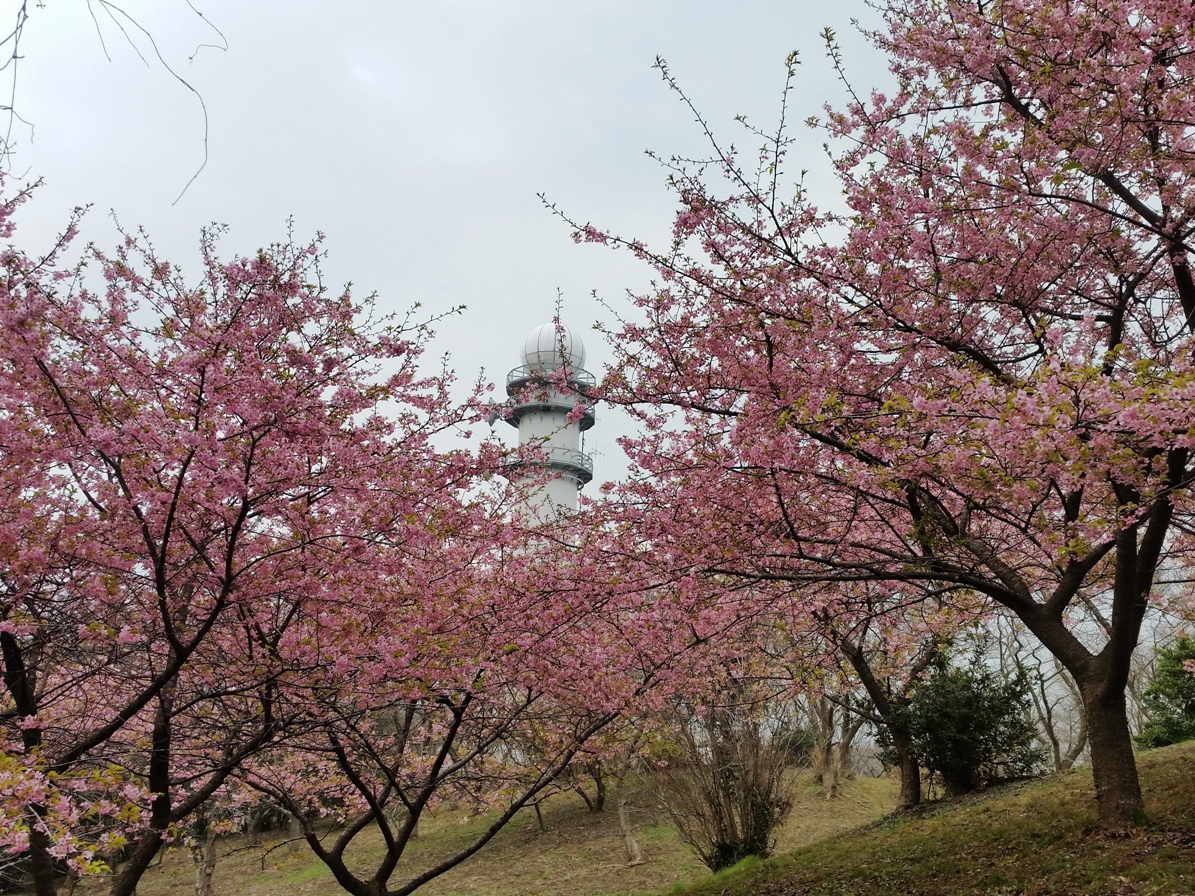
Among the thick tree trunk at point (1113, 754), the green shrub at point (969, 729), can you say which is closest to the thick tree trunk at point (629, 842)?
the green shrub at point (969, 729)

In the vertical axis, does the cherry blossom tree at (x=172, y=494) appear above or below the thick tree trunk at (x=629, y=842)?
above

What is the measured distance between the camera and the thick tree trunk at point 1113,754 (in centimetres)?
617

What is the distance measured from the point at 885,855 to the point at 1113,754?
2880 millimetres

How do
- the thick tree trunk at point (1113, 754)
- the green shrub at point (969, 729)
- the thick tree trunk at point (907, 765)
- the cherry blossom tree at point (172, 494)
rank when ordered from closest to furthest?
the cherry blossom tree at point (172, 494) → the thick tree trunk at point (1113, 754) → the green shrub at point (969, 729) → the thick tree trunk at point (907, 765)

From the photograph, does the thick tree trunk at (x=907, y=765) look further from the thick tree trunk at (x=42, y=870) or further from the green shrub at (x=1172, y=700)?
the thick tree trunk at (x=42, y=870)

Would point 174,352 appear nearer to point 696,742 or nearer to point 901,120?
point 901,120

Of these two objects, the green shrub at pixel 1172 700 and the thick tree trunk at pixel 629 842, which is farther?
the thick tree trunk at pixel 629 842

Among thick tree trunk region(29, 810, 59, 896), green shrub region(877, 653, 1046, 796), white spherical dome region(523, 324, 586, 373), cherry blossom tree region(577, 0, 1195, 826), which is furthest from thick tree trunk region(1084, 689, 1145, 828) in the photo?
white spherical dome region(523, 324, 586, 373)

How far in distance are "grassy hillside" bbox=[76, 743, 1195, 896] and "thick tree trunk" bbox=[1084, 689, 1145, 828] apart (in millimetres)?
245

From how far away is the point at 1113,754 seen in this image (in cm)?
623

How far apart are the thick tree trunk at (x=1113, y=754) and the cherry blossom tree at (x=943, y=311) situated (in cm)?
2

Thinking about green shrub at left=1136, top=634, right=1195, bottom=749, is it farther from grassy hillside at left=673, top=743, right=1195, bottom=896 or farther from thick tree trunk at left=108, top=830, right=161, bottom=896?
thick tree trunk at left=108, top=830, right=161, bottom=896

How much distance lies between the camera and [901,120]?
6215 millimetres

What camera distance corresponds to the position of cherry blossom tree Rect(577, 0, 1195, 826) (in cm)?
490
